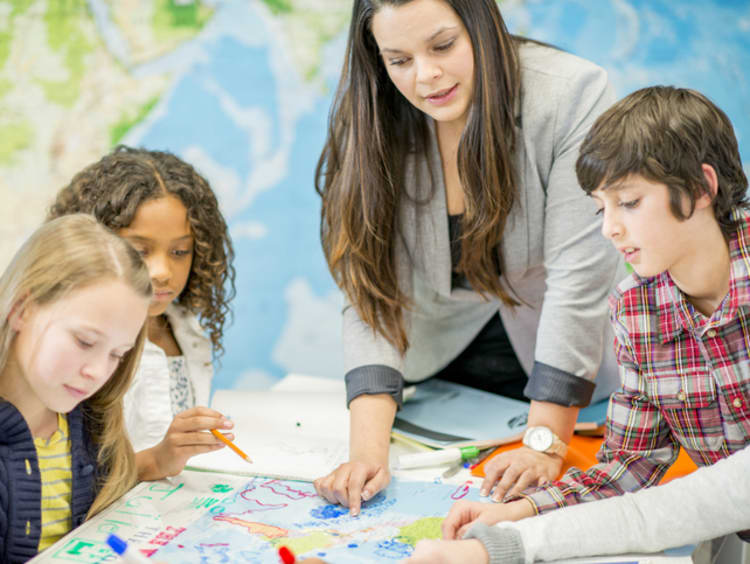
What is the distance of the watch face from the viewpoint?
1.16 meters

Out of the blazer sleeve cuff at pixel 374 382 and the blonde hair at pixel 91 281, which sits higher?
the blonde hair at pixel 91 281

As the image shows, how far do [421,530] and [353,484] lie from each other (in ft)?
0.39

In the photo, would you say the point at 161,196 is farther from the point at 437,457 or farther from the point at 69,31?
the point at 69,31

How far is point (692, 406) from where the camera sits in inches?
40.2

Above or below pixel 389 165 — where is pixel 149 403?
below

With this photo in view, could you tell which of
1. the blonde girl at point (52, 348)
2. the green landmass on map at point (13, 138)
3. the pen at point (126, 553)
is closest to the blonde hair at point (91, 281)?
the blonde girl at point (52, 348)

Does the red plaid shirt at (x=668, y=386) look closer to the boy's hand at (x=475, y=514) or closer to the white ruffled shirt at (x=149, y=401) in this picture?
the boy's hand at (x=475, y=514)

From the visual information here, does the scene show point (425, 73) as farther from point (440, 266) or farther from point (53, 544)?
point (53, 544)

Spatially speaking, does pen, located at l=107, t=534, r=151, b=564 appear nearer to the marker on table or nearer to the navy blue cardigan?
the navy blue cardigan

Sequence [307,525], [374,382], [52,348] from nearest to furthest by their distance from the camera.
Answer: [52,348], [307,525], [374,382]

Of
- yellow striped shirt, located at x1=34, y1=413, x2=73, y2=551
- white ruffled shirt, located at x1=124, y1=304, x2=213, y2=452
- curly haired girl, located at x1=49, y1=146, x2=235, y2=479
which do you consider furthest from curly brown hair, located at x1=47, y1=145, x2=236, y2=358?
yellow striped shirt, located at x1=34, y1=413, x2=73, y2=551

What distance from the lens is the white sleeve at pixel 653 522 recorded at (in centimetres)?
90

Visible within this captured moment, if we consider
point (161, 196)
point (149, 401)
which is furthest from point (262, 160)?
point (149, 401)

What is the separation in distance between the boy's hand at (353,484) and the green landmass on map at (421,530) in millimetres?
79
